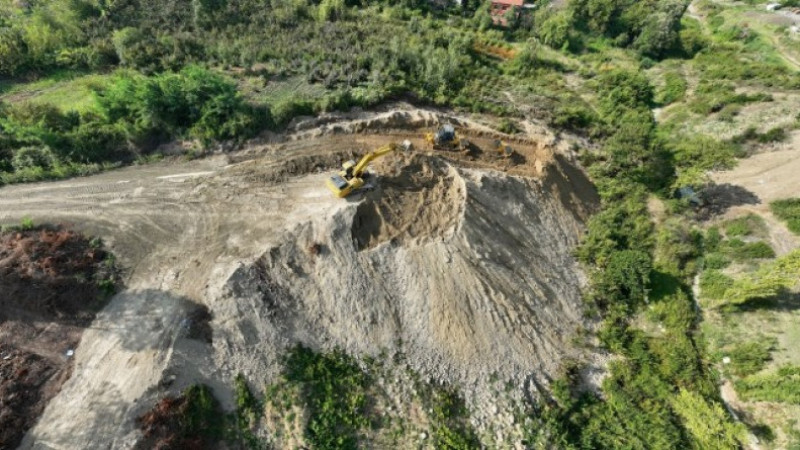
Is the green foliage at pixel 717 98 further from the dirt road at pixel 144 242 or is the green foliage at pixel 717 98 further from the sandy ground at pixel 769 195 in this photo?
the dirt road at pixel 144 242

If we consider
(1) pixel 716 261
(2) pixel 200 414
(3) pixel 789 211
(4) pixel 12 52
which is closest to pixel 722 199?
(3) pixel 789 211

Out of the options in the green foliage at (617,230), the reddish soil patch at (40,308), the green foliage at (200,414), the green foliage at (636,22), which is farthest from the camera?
the green foliage at (636,22)

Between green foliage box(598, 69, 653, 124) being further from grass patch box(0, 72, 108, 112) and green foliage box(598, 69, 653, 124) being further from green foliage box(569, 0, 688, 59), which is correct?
grass patch box(0, 72, 108, 112)

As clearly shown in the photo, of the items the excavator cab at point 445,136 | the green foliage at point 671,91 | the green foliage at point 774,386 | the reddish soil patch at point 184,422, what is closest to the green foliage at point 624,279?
the green foliage at point 774,386

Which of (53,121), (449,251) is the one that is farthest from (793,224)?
(53,121)

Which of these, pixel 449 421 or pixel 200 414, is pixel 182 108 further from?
pixel 449 421

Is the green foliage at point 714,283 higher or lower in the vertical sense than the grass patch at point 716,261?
lower

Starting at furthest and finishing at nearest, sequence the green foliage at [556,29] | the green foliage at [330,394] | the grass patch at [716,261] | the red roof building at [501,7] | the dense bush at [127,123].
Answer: the red roof building at [501,7], the green foliage at [556,29], the grass patch at [716,261], the dense bush at [127,123], the green foliage at [330,394]
